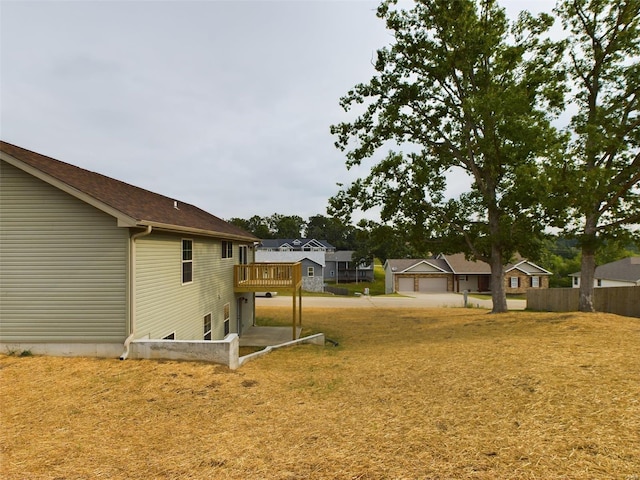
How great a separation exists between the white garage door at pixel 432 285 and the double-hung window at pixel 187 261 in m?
36.7

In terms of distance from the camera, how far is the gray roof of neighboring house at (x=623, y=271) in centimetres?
3164

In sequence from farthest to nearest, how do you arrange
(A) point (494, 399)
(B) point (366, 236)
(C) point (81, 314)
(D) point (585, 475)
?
1. (B) point (366, 236)
2. (C) point (81, 314)
3. (A) point (494, 399)
4. (D) point (585, 475)

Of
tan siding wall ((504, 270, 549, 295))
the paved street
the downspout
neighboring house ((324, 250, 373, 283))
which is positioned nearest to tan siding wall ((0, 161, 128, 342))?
the downspout

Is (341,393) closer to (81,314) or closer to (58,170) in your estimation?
(81,314)

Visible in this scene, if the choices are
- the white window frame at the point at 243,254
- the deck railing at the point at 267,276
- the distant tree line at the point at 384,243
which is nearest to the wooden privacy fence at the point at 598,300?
the distant tree line at the point at 384,243

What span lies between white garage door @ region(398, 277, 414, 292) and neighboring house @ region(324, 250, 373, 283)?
15.5 meters

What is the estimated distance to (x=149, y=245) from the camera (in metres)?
8.34

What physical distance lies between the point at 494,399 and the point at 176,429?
4.95m

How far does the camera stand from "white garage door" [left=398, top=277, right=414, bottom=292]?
141 ft

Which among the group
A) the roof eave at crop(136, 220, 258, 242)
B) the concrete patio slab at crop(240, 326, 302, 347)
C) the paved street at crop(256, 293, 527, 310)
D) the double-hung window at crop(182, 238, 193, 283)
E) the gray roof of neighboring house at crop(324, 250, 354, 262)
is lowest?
the paved street at crop(256, 293, 527, 310)

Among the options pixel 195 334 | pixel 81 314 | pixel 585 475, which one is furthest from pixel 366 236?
pixel 585 475

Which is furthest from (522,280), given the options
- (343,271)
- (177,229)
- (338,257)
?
(177,229)

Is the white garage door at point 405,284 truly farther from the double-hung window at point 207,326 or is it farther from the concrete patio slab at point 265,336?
the double-hung window at point 207,326

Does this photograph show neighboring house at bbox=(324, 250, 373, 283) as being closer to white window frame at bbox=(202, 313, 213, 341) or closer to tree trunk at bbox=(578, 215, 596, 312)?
tree trunk at bbox=(578, 215, 596, 312)
